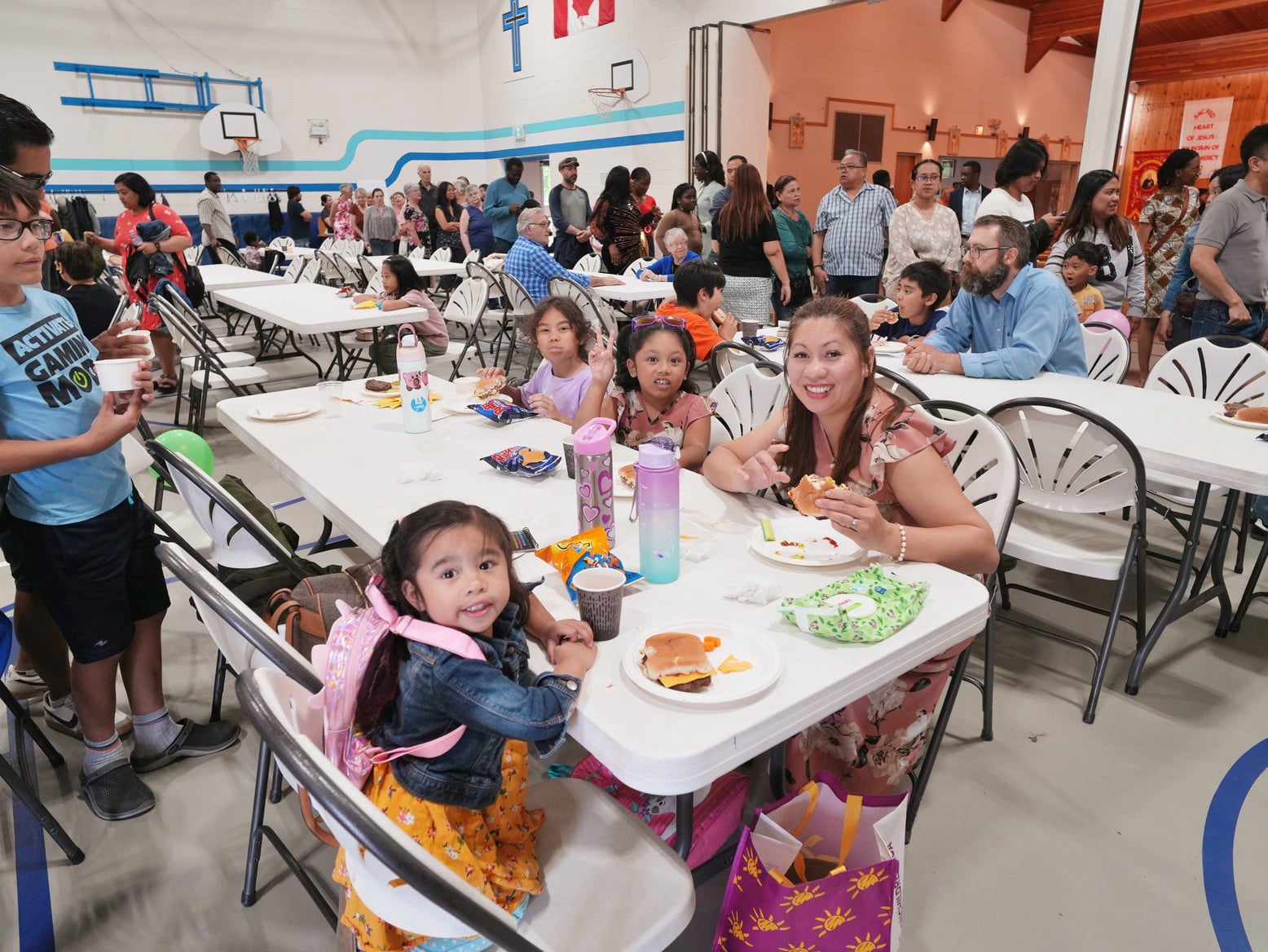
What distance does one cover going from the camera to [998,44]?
497 inches

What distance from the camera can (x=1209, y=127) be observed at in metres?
9.15

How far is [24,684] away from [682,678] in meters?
2.34

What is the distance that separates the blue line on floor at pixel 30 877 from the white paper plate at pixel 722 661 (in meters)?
1.50

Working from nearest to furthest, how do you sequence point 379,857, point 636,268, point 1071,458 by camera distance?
point 379,857 → point 1071,458 → point 636,268

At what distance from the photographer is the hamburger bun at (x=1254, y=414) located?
2285mm

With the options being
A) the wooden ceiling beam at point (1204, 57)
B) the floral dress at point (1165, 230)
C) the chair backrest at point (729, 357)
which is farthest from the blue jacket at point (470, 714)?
the wooden ceiling beam at point (1204, 57)

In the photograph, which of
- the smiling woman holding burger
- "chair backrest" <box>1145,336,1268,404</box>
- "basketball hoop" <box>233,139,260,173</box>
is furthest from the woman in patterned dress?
"basketball hoop" <box>233,139,260,173</box>

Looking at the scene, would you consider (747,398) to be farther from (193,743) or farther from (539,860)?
(193,743)

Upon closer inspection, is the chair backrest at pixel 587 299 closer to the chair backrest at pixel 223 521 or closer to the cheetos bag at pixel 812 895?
the chair backrest at pixel 223 521

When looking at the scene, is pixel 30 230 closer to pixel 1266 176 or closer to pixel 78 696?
pixel 78 696

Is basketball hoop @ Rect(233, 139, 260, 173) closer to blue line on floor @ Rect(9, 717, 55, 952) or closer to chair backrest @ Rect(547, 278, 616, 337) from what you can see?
chair backrest @ Rect(547, 278, 616, 337)

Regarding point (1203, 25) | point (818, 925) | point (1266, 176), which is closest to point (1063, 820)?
point (818, 925)

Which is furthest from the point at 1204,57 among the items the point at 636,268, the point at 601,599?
the point at 601,599

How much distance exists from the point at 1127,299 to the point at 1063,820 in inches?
143
